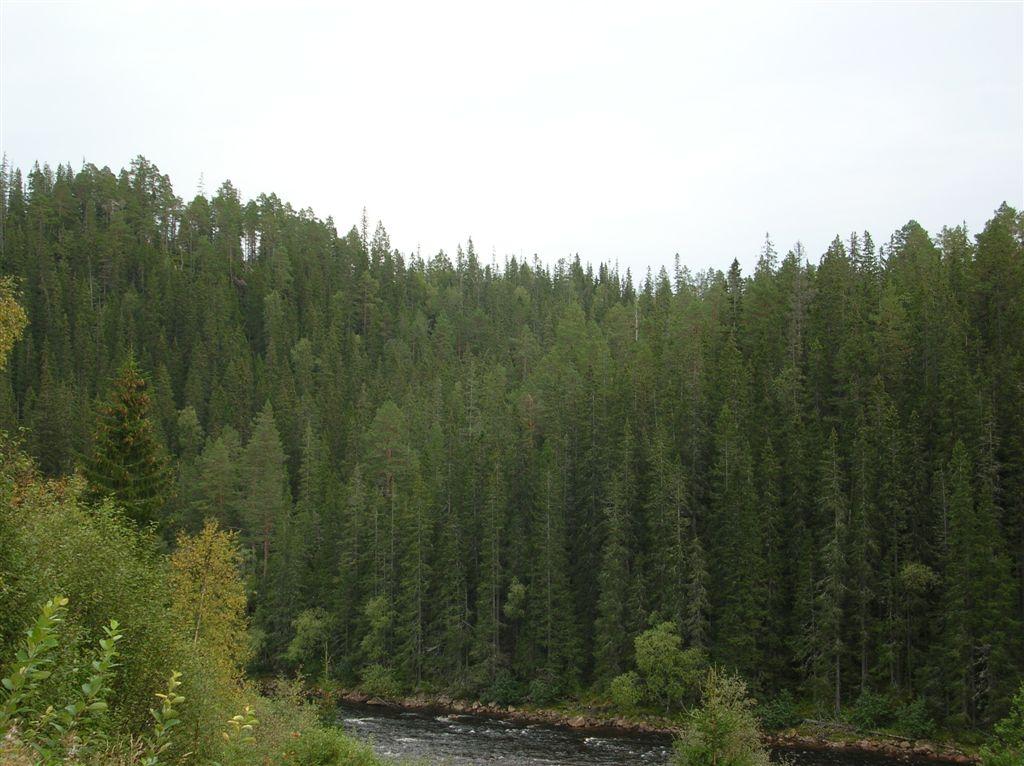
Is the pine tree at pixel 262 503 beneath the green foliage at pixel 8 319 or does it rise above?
beneath

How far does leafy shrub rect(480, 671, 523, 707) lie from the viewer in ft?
235

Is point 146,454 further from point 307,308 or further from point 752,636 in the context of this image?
point 307,308

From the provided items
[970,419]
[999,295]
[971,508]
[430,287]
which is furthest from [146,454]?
[430,287]

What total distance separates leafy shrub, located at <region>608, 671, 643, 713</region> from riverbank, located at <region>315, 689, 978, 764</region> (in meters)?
1.18

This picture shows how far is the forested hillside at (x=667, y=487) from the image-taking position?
62469 millimetres

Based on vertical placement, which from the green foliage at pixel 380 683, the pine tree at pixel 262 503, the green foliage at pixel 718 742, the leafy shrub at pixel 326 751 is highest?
the pine tree at pixel 262 503

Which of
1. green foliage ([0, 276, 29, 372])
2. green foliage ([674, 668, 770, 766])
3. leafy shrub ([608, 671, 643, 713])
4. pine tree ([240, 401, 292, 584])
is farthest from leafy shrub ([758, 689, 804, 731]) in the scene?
pine tree ([240, 401, 292, 584])

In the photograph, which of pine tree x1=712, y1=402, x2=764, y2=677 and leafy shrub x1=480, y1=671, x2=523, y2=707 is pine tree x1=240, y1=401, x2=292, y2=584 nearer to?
leafy shrub x1=480, y1=671, x2=523, y2=707

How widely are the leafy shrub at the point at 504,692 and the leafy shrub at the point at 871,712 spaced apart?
28834 millimetres

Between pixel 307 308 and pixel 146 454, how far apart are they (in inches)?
5344

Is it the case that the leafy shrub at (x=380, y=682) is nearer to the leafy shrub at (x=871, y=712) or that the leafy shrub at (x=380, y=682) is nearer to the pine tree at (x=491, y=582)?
the pine tree at (x=491, y=582)

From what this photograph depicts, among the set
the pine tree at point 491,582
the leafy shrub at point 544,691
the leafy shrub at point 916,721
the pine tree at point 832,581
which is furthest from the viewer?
the pine tree at point 491,582

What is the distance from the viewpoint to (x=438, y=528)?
86.8 meters

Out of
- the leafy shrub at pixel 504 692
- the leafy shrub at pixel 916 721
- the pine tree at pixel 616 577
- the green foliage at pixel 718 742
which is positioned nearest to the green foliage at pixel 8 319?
the green foliage at pixel 718 742
